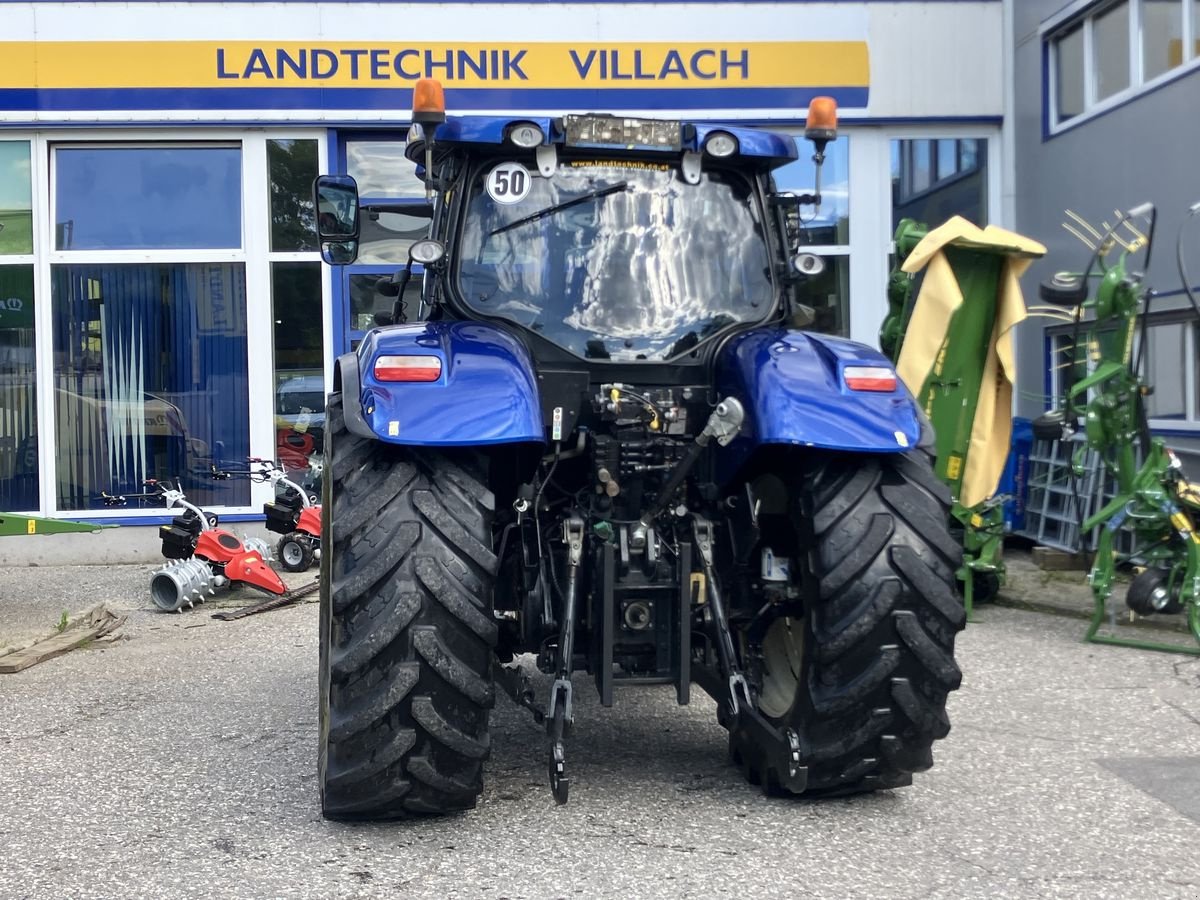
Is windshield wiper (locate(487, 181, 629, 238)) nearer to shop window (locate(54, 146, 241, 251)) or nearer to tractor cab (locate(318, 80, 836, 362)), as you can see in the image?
tractor cab (locate(318, 80, 836, 362))

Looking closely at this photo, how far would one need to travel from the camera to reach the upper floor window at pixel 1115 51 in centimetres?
964

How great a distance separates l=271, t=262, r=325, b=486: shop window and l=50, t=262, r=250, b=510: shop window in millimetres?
302

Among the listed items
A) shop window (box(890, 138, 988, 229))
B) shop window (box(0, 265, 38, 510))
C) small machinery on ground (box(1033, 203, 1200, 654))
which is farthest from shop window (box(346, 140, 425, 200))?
small machinery on ground (box(1033, 203, 1200, 654))

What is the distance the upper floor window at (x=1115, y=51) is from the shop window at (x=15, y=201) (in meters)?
8.72

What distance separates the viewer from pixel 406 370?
13.4 feet

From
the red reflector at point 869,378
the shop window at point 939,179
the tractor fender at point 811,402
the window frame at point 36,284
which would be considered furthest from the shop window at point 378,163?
the red reflector at point 869,378

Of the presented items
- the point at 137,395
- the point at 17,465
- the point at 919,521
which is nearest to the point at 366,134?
the point at 137,395

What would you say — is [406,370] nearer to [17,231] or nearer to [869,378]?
[869,378]

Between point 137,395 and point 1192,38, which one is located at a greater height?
point 1192,38

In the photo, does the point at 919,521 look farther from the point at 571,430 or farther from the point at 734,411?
the point at 571,430

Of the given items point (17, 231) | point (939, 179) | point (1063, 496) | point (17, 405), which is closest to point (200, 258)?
point (17, 231)

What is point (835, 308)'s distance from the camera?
39.8ft

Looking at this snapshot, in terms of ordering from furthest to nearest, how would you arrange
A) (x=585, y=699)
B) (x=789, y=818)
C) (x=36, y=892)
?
(x=585, y=699) < (x=789, y=818) < (x=36, y=892)

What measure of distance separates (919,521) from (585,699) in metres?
2.22
